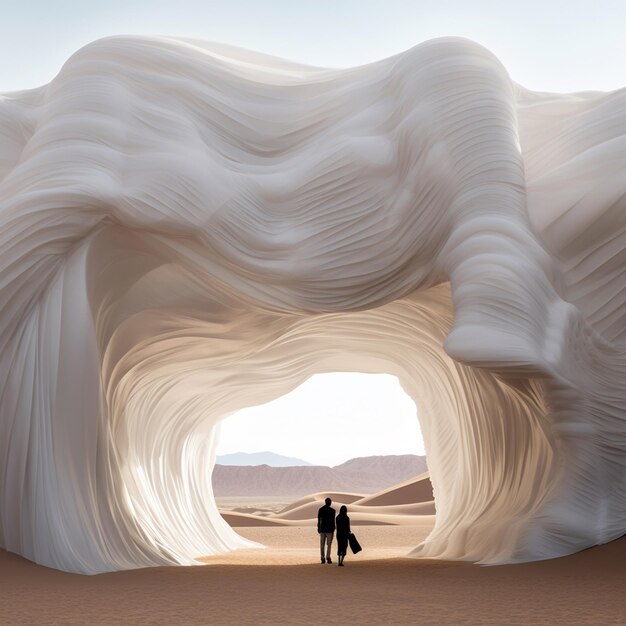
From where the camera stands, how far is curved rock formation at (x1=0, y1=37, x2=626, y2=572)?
10.8m

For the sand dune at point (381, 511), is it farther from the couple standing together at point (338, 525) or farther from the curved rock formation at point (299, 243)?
the curved rock formation at point (299, 243)

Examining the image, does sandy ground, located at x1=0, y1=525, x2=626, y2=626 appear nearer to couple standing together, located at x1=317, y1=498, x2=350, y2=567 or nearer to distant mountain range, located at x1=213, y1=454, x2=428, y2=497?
couple standing together, located at x1=317, y1=498, x2=350, y2=567

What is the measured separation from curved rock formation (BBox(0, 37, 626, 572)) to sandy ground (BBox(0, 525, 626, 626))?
0.69 metres

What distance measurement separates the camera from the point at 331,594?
871 cm

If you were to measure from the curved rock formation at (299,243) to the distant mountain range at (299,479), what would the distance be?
95358 mm

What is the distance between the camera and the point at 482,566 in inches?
441

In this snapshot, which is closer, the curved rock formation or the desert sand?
the desert sand

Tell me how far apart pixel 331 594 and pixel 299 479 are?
339 ft

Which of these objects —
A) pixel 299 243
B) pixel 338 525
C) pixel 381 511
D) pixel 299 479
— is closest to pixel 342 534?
pixel 338 525

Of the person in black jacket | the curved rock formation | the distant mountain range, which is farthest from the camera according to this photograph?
the distant mountain range

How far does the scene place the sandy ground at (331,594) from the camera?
23.8 ft

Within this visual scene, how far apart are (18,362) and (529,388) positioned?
5938mm

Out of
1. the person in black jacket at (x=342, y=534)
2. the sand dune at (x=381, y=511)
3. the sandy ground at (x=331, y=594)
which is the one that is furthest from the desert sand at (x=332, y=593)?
the sand dune at (x=381, y=511)

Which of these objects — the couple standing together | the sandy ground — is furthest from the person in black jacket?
the sandy ground
